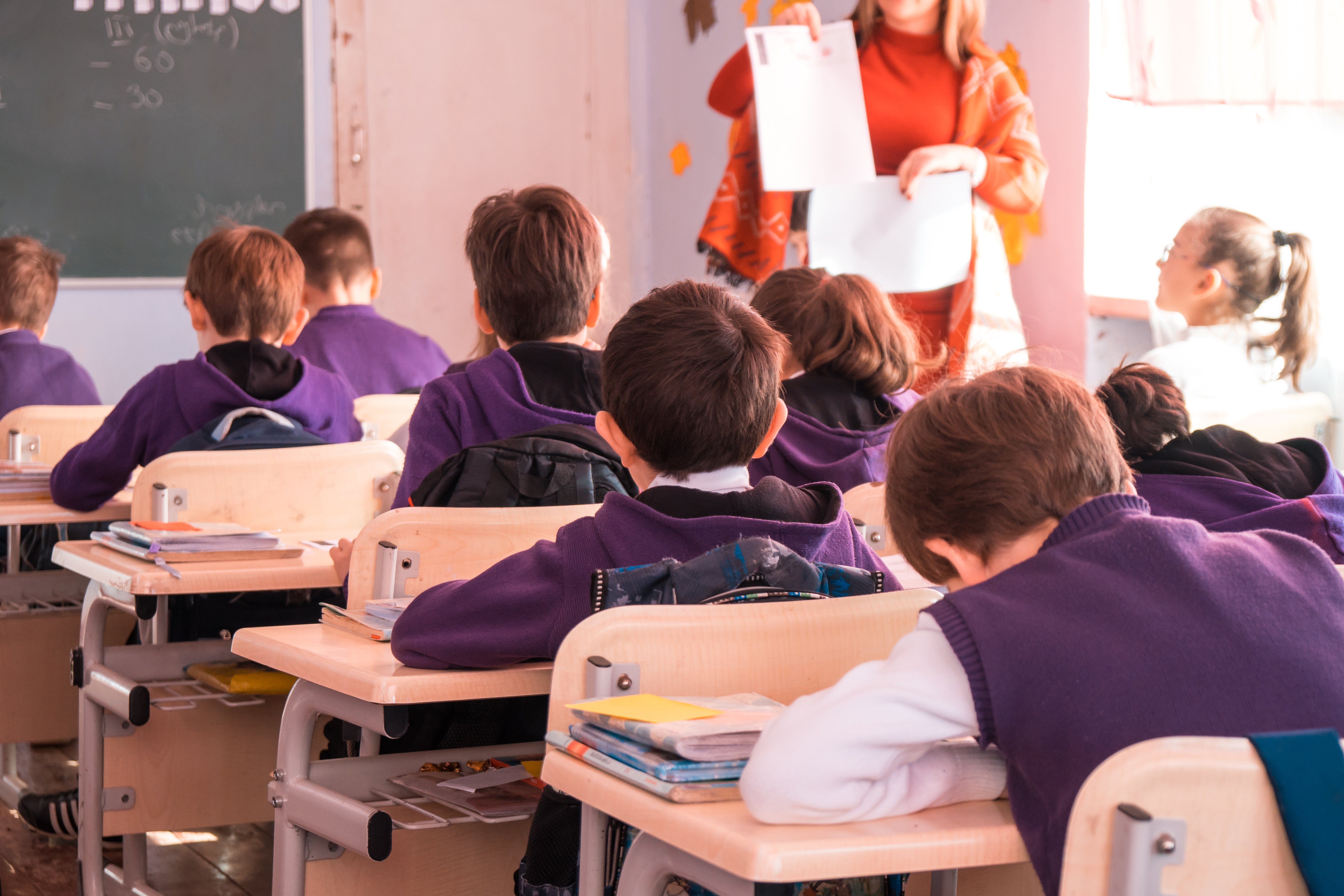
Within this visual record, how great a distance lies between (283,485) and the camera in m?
2.59

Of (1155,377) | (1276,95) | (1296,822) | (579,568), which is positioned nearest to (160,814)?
(579,568)

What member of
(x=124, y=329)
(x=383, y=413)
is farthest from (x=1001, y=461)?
(x=124, y=329)

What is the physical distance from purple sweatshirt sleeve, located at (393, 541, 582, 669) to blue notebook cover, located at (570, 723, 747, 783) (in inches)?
14.0

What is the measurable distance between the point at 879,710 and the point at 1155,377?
1262mm

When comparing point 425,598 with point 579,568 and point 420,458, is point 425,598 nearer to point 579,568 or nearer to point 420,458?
point 579,568

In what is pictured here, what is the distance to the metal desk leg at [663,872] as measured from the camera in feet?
3.45

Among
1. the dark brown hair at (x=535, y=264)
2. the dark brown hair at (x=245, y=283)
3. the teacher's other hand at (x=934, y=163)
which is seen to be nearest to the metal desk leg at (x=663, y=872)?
the dark brown hair at (x=535, y=264)

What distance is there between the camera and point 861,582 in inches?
57.9

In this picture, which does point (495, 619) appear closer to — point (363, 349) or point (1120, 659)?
point (1120, 659)

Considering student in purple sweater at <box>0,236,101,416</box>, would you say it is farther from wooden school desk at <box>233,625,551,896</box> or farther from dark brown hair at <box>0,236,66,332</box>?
wooden school desk at <box>233,625,551,896</box>

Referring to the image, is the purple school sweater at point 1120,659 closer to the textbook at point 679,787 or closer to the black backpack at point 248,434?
the textbook at point 679,787

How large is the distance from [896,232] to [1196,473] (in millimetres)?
2089

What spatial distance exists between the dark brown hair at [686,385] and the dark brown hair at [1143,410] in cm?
67

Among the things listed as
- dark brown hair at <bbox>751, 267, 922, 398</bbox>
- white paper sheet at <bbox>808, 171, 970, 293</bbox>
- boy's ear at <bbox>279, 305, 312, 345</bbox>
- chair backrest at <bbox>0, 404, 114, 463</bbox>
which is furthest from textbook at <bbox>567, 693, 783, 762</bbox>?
white paper sheet at <bbox>808, 171, 970, 293</bbox>
